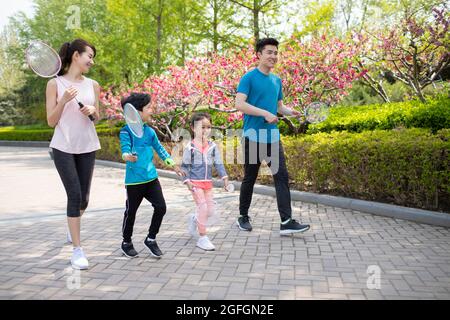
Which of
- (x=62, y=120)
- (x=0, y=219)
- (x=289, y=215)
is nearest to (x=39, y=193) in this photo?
(x=0, y=219)

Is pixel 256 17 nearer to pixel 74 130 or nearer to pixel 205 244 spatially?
pixel 205 244

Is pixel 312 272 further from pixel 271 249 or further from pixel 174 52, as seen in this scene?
pixel 174 52

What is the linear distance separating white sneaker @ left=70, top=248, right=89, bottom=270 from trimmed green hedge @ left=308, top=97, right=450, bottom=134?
627cm

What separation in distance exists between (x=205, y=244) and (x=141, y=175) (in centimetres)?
104

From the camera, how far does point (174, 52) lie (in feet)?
60.5

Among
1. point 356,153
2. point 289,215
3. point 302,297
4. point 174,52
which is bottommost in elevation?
point 302,297

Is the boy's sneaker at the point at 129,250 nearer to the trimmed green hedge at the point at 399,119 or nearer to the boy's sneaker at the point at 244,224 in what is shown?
the boy's sneaker at the point at 244,224

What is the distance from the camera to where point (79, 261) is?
3805mm

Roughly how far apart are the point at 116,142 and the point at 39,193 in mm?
5648

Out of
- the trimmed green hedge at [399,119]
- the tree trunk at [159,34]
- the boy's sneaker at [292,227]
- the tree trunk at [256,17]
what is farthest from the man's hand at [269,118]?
the tree trunk at [159,34]

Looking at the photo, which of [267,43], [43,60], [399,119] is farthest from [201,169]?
[399,119]

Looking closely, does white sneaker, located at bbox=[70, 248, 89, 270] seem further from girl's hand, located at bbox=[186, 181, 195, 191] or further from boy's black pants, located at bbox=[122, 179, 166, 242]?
girl's hand, located at bbox=[186, 181, 195, 191]

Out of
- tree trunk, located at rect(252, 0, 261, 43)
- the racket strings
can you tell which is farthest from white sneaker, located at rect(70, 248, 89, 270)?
tree trunk, located at rect(252, 0, 261, 43)

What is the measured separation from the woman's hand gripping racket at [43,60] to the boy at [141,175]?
0.52m
